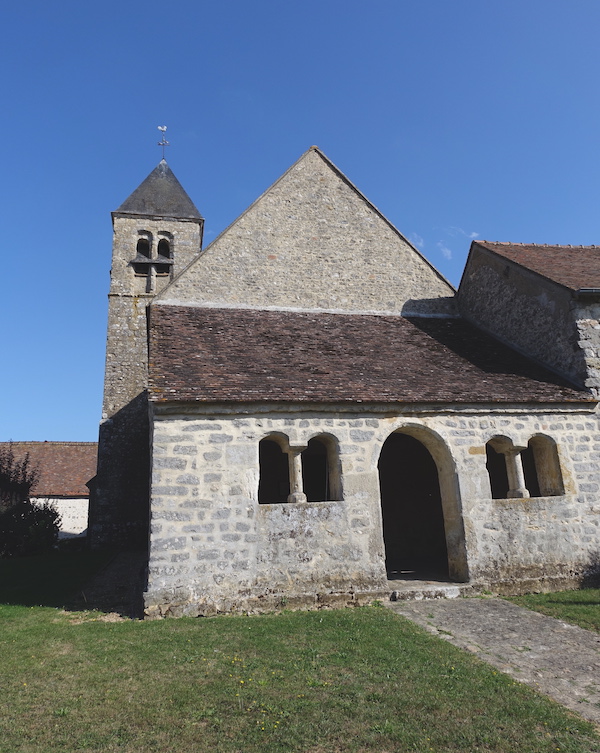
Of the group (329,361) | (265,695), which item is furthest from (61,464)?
(265,695)

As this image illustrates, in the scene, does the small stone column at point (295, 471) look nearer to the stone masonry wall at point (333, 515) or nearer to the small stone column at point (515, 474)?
the stone masonry wall at point (333, 515)

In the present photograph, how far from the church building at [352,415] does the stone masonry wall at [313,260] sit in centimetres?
5

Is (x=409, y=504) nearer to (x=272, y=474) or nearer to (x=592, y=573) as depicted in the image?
(x=272, y=474)

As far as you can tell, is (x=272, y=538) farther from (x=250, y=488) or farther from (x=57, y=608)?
(x=57, y=608)

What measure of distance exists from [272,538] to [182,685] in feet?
11.4

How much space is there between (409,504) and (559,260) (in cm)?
726

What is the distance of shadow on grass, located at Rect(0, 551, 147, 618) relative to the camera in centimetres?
873

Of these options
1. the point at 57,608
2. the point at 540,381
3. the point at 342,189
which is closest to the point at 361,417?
the point at 540,381

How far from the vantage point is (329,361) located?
10383mm

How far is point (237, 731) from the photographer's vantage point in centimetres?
393

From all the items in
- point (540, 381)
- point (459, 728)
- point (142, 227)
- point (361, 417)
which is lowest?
point (459, 728)

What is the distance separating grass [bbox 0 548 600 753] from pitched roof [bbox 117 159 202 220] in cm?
1750

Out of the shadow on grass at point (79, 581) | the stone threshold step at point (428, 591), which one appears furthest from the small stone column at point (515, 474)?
the shadow on grass at point (79, 581)

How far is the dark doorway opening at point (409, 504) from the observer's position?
12.2 m
